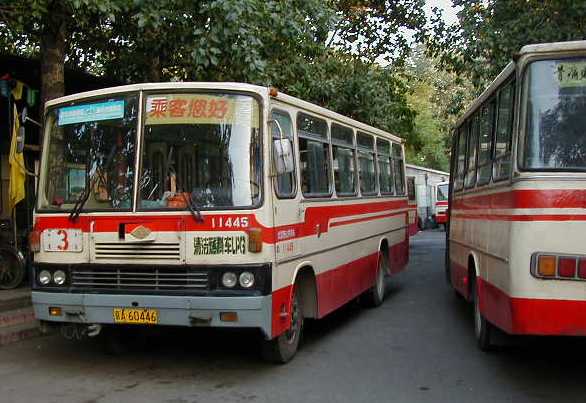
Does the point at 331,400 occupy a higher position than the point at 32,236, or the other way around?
the point at 32,236

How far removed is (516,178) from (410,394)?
2.01 m

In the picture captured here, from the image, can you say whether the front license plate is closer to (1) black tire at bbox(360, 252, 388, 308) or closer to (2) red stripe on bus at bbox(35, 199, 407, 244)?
(2) red stripe on bus at bbox(35, 199, 407, 244)

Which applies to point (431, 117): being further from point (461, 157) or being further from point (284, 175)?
point (284, 175)

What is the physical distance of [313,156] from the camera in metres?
7.61

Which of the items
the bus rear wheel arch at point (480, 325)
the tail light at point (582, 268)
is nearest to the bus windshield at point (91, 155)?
the tail light at point (582, 268)

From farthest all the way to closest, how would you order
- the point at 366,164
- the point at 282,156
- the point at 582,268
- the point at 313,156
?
the point at 366,164, the point at 313,156, the point at 282,156, the point at 582,268

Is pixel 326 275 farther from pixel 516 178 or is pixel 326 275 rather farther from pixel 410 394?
pixel 516 178

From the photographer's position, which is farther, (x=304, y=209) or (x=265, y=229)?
(x=304, y=209)

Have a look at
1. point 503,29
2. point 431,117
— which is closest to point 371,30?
point 503,29

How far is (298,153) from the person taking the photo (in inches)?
279

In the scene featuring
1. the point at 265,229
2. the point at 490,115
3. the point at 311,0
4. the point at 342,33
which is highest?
the point at 342,33

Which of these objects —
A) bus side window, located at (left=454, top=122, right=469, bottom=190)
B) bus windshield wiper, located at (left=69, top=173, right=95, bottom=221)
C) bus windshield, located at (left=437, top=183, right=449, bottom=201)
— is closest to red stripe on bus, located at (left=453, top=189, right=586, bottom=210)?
bus windshield wiper, located at (left=69, top=173, right=95, bottom=221)

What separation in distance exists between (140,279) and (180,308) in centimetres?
49

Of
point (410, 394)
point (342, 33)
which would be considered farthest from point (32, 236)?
point (342, 33)
